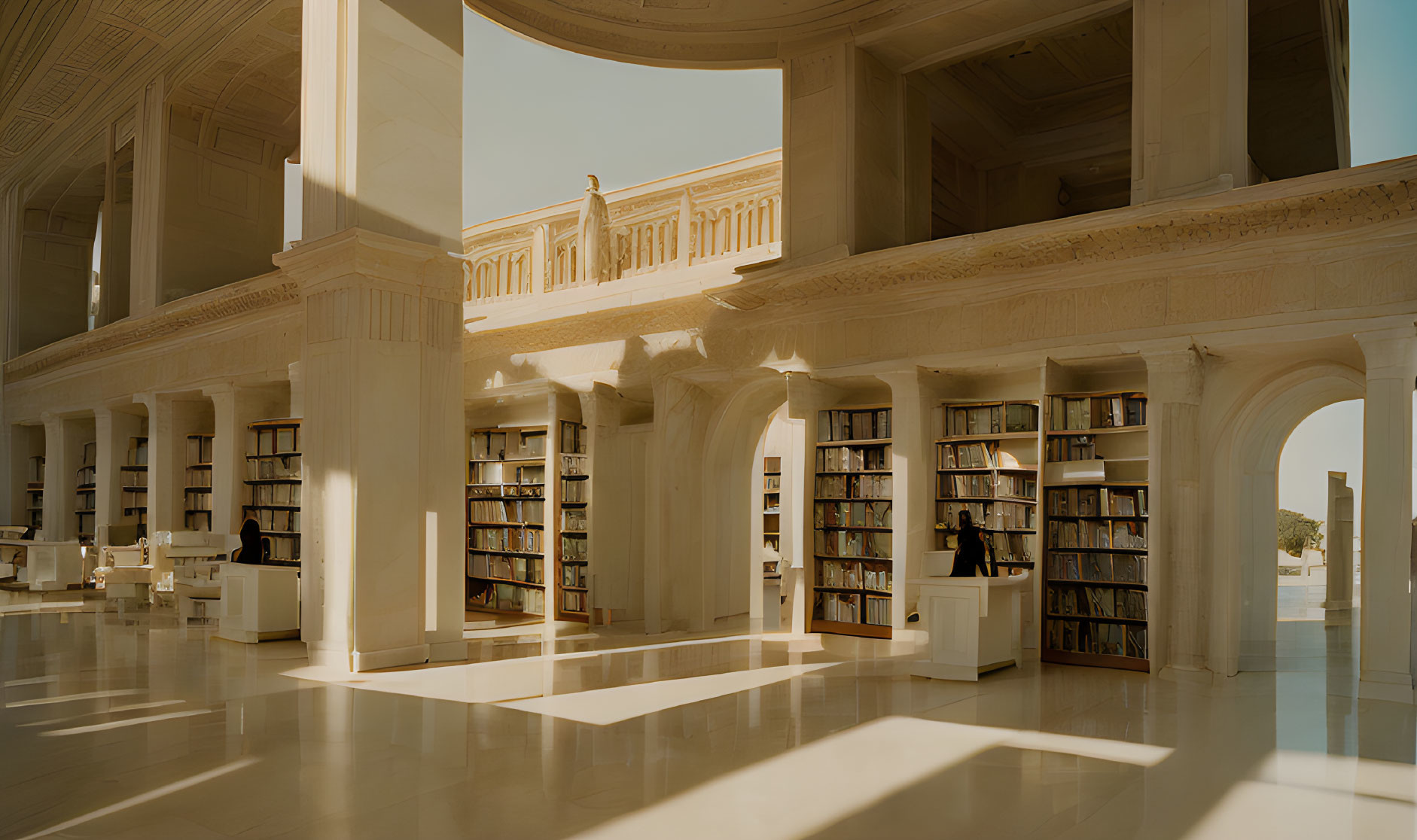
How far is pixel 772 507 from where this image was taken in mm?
16562

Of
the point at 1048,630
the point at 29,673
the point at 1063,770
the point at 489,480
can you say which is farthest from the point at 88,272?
the point at 1063,770

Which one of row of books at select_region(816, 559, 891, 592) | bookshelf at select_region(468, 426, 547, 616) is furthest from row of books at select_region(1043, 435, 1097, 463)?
bookshelf at select_region(468, 426, 547, 616)

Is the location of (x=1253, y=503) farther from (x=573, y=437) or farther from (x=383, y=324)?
(x=383, y=324)

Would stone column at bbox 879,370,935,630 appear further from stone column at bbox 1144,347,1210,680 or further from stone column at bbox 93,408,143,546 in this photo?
stone column at bbox 93,408,143,546

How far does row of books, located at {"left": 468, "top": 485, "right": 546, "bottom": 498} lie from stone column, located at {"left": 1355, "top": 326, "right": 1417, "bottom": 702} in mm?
8166

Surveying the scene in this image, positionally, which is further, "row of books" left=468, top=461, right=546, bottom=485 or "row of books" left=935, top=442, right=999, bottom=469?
"row of books" left=468, top=461, right=546, bottom=485

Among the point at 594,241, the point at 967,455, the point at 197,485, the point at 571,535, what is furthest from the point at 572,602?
the point at 197,485

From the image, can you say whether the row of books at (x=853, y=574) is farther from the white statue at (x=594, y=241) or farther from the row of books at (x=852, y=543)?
the white statue at (x=594, y=241)

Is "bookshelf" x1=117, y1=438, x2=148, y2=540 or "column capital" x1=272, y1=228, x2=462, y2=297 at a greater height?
"column capital" x1=272, y1=228, x2=462, y2=297

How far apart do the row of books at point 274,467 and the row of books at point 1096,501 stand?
838 cm

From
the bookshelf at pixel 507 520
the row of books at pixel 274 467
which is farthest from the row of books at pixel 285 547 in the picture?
the bookshelf at pixel 507 520

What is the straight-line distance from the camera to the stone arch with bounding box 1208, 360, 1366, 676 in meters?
7.53

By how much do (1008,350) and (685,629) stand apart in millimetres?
4608

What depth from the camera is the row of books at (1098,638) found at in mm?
7918
